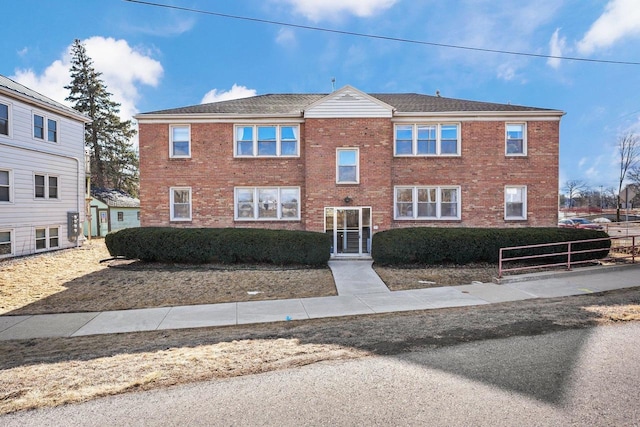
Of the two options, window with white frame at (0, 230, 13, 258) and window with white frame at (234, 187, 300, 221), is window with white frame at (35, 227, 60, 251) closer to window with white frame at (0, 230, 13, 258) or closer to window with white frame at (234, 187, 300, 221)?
window with white frame at (0, 230, 13, 258)

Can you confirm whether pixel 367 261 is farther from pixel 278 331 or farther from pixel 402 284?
pixel 278 331

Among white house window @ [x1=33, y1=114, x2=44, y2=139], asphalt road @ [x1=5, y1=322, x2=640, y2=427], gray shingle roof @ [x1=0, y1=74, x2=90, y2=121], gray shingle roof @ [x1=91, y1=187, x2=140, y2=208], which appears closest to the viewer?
asphalt road @ [x1=5, y1=322, x2=640, y2=427]

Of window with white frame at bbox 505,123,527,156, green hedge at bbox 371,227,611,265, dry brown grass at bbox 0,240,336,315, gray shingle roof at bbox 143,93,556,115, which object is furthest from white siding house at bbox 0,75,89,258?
window with white frame at bbox 505,123,527,156

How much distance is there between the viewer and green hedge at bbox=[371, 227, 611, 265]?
38.9 feet

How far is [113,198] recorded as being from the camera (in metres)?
29.4

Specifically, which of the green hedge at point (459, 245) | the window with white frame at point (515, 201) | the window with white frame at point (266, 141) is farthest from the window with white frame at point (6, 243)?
the window with white frame at point (515, 201)

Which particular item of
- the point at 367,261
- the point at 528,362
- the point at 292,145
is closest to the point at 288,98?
the point at 292,145

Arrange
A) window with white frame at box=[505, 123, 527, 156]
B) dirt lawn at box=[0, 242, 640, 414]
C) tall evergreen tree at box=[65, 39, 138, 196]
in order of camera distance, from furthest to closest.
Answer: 1. tall evergreen tree at box=[65, 39, 138, 196]
2. window with white frame at box=[505, 123, 527, 156]
3. dirt lawn at box=[0, 242, 640, 414]

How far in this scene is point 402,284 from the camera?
9.52 m

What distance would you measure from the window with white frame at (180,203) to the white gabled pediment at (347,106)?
20.5ft

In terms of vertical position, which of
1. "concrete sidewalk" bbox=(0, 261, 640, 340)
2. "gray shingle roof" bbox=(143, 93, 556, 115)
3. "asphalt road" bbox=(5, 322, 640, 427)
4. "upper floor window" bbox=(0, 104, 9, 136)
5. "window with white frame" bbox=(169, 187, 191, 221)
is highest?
"gray shingle roof" bbox=(143, 93, 556, 115)

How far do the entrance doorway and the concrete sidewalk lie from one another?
3811mm

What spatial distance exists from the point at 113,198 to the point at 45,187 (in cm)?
1404

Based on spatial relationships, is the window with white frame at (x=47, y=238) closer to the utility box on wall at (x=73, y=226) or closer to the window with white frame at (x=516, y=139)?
the utility box on wall at (x=73, y=226)
